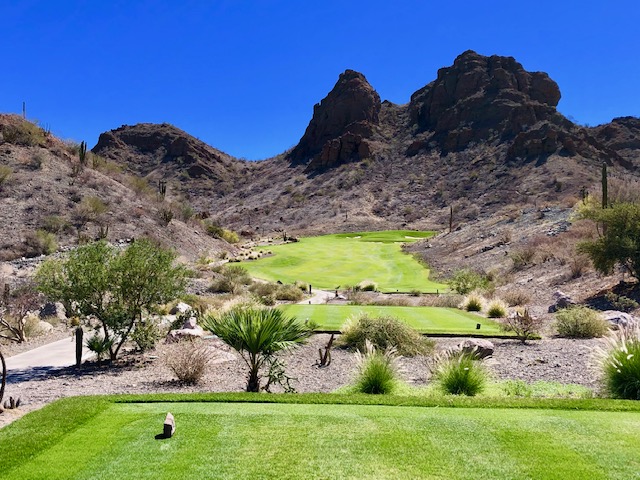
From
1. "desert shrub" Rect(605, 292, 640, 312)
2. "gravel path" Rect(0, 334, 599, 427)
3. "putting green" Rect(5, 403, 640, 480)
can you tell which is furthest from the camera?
"desert shrub" Rect(605, 292, 640, 312)

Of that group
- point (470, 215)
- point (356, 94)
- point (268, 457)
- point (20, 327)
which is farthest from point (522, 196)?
point (268, 457)

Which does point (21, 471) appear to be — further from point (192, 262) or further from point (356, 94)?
point (356, 94)

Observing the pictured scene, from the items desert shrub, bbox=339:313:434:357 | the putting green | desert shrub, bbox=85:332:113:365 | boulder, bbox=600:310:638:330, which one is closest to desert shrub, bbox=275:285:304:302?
desert shrub, bbox=339:313:434:357

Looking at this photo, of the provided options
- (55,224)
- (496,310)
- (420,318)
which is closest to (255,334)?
(420,318)

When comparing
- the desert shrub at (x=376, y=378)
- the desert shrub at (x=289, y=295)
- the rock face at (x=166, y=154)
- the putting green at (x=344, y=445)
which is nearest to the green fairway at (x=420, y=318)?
the desert shrub at (x=289, y=295)

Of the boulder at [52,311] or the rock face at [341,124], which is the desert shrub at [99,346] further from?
the rock face at [341,124]

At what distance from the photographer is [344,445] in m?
6.04

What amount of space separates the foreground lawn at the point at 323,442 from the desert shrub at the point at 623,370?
136 centimetres

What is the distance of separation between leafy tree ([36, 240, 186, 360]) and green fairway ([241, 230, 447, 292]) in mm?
22134

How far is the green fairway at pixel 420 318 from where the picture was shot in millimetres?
18031

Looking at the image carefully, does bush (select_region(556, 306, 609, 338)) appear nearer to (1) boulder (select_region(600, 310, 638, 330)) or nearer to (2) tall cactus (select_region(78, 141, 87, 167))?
(1) boulder (select_region(600, 310, 638, 330))

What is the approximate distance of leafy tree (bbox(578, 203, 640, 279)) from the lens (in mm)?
21844

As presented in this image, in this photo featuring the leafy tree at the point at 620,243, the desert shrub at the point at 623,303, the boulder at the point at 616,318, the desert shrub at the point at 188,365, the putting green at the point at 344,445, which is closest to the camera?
the putting green at the point at 344,445

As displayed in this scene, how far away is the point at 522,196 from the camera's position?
78812mm
